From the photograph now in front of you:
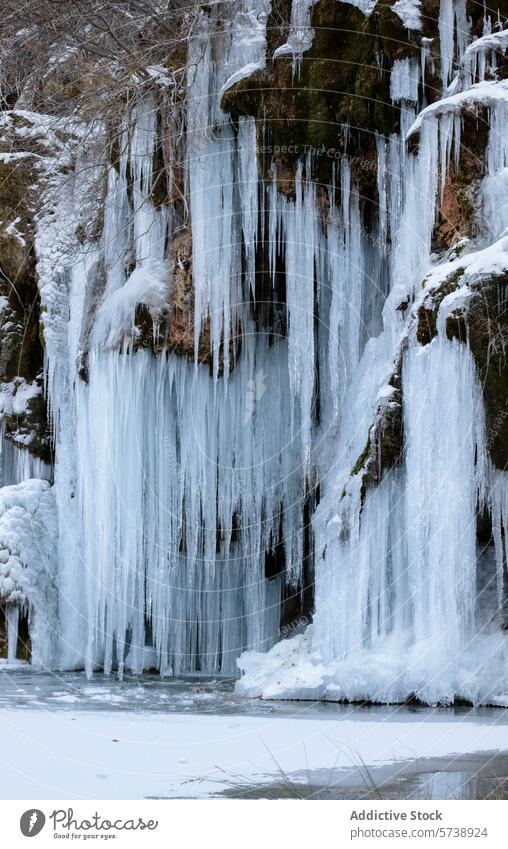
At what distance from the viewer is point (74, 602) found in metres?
12.7

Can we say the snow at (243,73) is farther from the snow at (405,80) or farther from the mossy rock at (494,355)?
the mossy rock at (494,355)

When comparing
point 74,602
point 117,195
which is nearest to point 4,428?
point 74,602

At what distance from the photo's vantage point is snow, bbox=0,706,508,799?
4.86m

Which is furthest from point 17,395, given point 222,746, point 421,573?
point 222,746

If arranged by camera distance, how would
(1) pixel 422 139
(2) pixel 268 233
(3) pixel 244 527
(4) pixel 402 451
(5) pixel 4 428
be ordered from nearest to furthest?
(4) pixel 402 451 < (1) pixel 422 139 < (2) pixel 268 233 < (3) pixel 244 527 < (5) pixel 4 428

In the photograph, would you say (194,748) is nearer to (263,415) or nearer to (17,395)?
(263,415)

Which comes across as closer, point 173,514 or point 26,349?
point 173,514

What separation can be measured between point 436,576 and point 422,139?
4.08 metres

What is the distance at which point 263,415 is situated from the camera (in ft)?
38.6

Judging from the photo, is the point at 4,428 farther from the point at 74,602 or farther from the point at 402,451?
the point at 402,451
